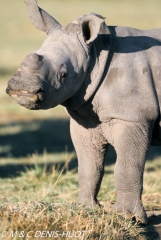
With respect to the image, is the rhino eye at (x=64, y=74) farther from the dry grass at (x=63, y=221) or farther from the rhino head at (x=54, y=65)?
the dry grass at (x=63, y=221)

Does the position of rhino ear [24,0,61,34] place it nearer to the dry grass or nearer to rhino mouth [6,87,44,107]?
rhino mouth [6,87,44,107]

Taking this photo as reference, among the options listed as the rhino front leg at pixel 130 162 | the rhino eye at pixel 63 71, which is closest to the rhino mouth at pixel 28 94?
the rhino eye at pixel 63 71

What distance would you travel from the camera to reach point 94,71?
7.64 meters

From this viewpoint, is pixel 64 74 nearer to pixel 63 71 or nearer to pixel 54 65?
pixel 63 71

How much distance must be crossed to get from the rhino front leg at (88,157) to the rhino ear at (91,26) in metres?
1.07

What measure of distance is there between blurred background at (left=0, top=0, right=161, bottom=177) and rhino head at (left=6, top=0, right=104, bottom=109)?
3973 mm

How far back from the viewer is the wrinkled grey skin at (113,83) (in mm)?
7453

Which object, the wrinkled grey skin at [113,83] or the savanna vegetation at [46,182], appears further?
the wrinkled grey skin at [113,83]

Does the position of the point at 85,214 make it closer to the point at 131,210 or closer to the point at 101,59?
the point at 131,210

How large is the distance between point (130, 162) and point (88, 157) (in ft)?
2.79

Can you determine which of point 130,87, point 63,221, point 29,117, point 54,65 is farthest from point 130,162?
point 29,117

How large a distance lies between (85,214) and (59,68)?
1467mm

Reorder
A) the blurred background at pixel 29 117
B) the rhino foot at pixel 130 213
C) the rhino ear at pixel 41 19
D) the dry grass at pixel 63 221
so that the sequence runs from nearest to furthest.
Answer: the dry grass at pixel 63 221 → the rhino foot at pixel 130 213 → the rhino ear at pixel 41 19 → the blurred background at pixel 29 117

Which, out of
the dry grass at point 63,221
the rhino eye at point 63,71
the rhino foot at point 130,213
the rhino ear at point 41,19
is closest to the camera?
the dry grass at point 63,221
